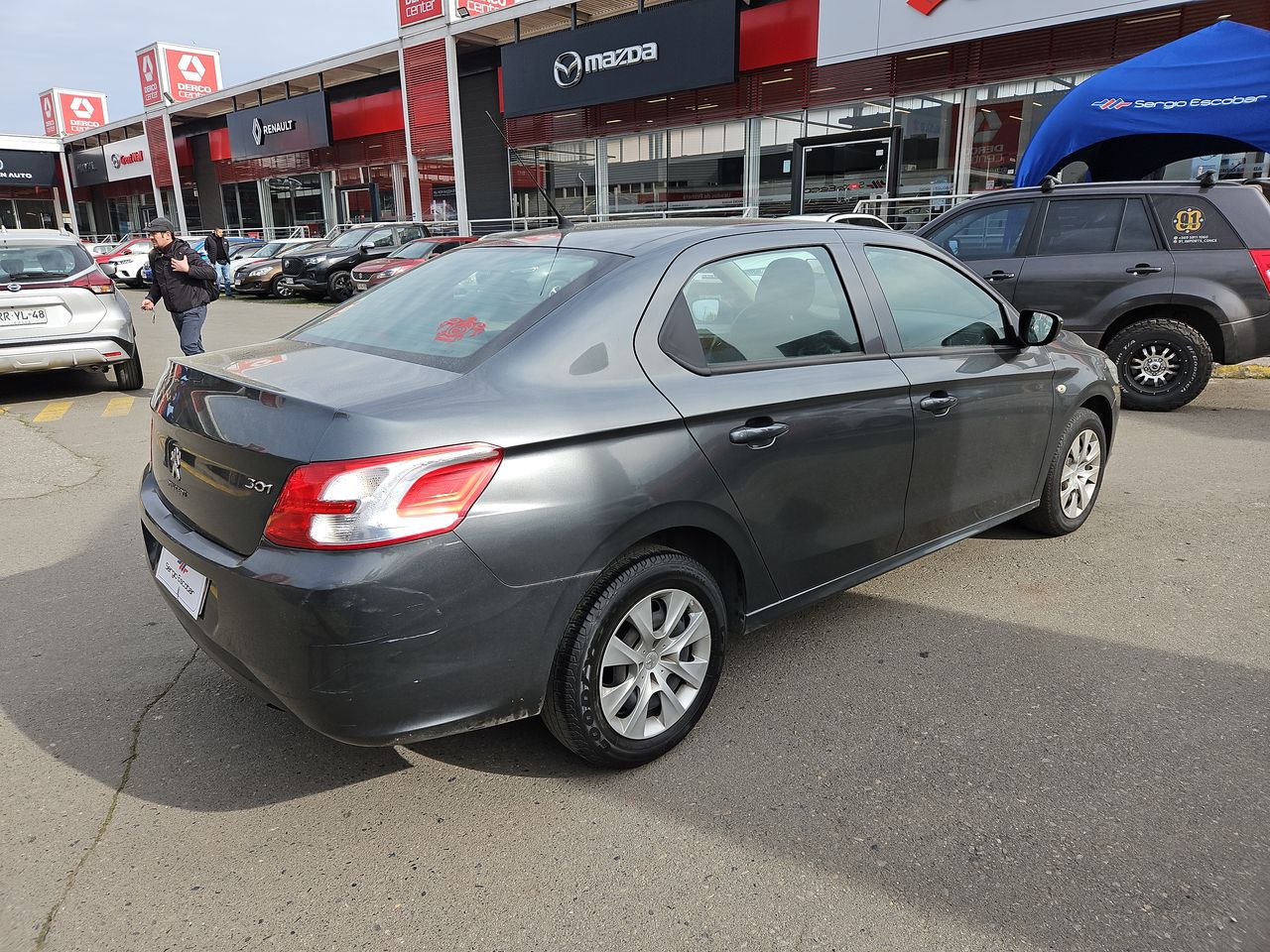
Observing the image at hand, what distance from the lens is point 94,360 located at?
8633 millimetres

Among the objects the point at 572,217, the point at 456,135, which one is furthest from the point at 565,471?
the point at 456,135

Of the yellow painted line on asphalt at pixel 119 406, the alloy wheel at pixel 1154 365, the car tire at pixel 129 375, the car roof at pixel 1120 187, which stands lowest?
the yellow painted line on asphalt at pixel 119 406

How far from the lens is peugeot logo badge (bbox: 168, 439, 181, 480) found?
105 inches

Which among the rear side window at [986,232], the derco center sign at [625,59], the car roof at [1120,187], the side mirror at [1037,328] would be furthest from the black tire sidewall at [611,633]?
the derco center sign at [625,59]

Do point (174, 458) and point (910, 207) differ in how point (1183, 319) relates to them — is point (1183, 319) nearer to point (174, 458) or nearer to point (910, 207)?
point (174, 458)

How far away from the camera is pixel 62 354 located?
8.35 meters

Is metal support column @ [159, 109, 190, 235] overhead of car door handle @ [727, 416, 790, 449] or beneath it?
overhead

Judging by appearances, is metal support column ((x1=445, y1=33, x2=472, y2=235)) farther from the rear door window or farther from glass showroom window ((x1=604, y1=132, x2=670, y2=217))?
the rear door window

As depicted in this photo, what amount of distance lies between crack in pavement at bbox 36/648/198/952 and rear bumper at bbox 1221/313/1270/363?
25.5 feet

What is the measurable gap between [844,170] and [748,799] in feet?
53.5

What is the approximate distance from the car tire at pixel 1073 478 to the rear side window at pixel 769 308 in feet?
5.59

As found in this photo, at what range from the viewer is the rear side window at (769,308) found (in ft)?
9.25

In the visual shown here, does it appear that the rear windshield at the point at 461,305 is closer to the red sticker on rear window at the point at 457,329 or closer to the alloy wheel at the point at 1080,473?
the red sticker on rear window at the point at 457,329

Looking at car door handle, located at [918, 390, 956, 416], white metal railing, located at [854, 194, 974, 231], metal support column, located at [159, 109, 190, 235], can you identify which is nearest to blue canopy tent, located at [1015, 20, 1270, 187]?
white metal railing, located at [854, 194, 974, 231]
